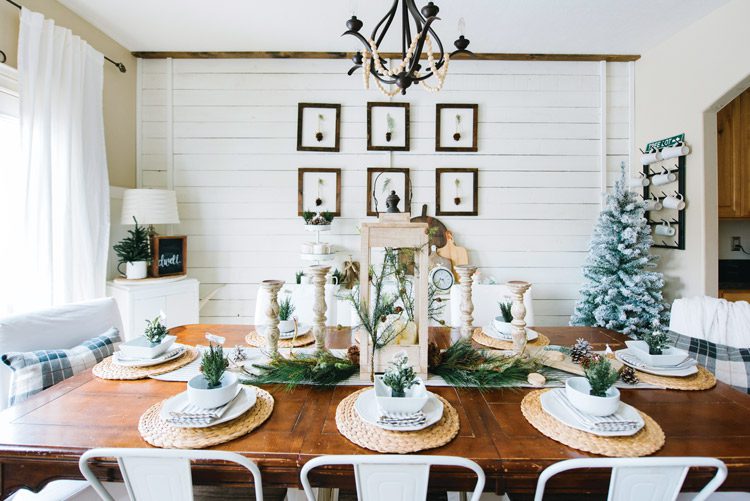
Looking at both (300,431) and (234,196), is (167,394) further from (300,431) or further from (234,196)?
(234,196)

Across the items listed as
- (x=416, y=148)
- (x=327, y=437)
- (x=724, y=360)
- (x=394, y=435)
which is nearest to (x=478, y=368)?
(x=394, y=435)

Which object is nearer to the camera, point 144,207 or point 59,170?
point 59,170

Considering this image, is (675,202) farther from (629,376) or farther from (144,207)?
(144,207)

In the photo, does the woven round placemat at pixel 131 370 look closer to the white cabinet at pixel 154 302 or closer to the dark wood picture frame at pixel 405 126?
the white cabinet at pixel 154 302

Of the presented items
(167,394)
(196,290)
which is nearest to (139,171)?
(196,290)

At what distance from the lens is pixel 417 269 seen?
123 cm

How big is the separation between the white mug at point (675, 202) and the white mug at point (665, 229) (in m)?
0.15

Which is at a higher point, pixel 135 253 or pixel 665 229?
pixel 665 229

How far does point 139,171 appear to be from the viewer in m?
2.93

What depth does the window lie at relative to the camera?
75.8 inches

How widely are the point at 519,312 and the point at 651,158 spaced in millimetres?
2289

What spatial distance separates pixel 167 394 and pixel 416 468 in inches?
32.8

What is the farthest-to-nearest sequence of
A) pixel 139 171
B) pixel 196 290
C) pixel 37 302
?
pixel 139 171 → pixel 196 290 → pixel 37 302

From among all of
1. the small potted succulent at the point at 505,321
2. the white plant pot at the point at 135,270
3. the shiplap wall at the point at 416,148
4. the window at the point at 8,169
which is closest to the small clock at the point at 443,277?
the shiplap wall at the point at 416,148
